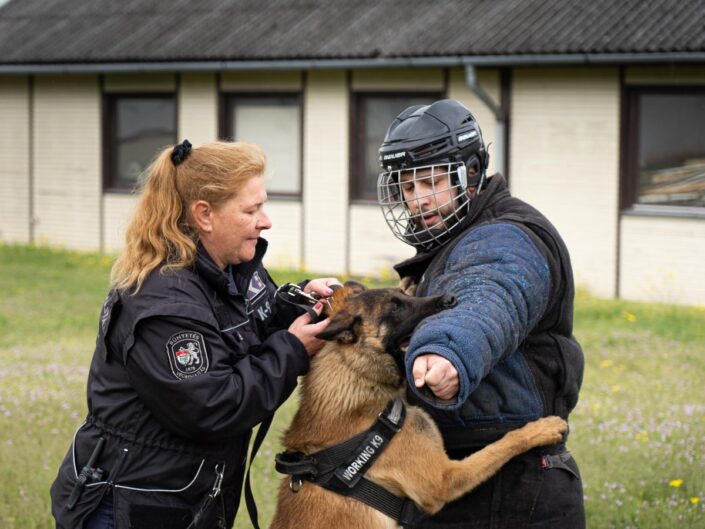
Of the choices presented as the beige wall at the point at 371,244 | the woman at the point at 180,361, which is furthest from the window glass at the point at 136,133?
the woman at the point at 180,361

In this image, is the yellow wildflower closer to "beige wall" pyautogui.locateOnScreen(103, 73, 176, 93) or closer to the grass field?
the grass field

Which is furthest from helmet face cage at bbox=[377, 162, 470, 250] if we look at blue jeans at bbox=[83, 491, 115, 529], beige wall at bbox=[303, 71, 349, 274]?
beige wall at bbox=[303, 71, 349, 274]

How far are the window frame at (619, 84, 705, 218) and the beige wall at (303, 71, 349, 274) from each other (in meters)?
4.54

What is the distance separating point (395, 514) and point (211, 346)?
3.14 feet

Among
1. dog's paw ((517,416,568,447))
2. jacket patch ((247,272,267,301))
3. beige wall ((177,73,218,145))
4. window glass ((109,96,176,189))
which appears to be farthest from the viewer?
window glass ((109,96,176,189))

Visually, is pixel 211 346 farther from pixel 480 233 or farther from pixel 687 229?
pixel 687 229

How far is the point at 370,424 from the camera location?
4176 mm

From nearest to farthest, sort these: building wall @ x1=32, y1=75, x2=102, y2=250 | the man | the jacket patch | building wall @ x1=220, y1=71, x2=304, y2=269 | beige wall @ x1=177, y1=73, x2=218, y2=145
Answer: the man, the jacket patch, building wall @ x1=220, y1=71, x2=304, y2=269, beige wall @ x1=177, y1=73, x2=218, y2=145, building wall @ x1=32, y1=75, x2=102, y2=250

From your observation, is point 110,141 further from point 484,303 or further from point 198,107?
point 484,303

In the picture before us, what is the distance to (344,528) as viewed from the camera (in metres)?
4.00

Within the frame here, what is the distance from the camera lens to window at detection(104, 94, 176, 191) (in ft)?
66.4

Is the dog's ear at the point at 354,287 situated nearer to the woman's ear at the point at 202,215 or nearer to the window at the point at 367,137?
the woman's ear at the point at 202,215

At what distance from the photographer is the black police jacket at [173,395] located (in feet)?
12.0

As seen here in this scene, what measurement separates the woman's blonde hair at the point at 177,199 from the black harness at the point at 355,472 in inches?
34.7
